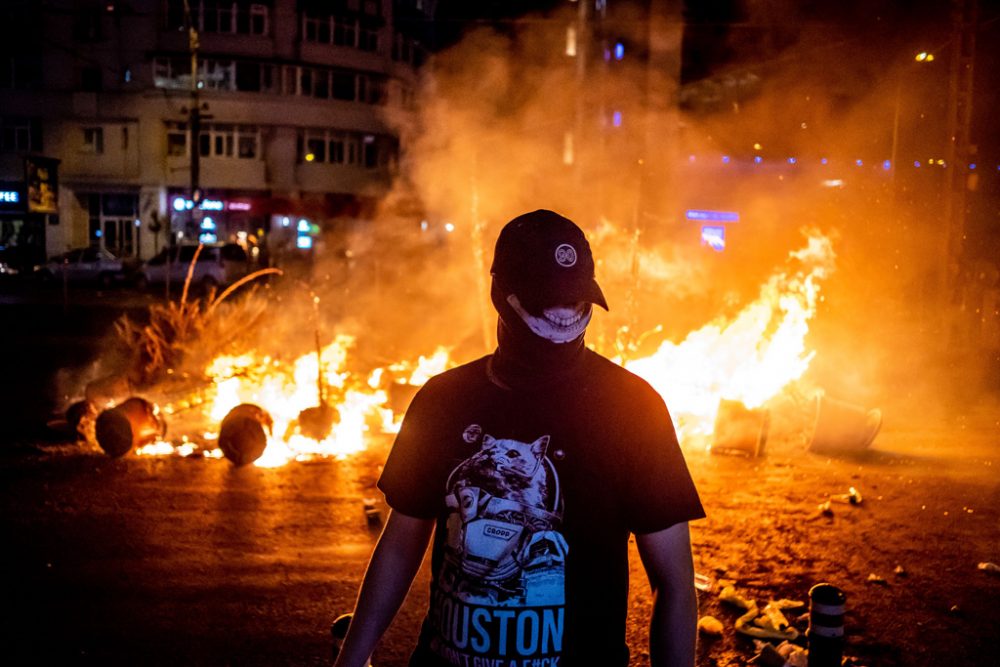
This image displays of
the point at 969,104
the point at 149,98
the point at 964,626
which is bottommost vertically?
the point at 964,626

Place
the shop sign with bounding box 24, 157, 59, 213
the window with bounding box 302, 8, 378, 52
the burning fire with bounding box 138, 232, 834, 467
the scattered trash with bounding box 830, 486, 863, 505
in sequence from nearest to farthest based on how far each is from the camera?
the scattered trash with bounding box 830, 486, 863, 505, the burning fire with bounding box 138, 232, 834, 467, the shop sign with bounding box 24, 157, 59, 213, the window with bounding box 302, 8, 378, 52

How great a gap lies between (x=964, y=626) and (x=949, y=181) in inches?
319

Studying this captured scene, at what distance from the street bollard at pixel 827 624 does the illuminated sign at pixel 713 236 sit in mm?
17867

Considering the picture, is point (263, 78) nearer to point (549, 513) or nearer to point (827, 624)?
point (827, 624)

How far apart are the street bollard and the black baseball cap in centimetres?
211

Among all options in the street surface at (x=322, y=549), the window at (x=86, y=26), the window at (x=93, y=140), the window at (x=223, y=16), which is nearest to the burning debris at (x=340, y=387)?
the street surface at (x=322, y=549)

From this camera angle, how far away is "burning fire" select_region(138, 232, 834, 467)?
8.55 m

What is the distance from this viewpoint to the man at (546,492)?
5.38ft

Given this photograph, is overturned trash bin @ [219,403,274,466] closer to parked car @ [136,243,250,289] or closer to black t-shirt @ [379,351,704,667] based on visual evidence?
black t-shirt @ [379,351,704,667]

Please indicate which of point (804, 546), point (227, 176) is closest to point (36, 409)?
point (804, 546)

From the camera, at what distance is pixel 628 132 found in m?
14.3

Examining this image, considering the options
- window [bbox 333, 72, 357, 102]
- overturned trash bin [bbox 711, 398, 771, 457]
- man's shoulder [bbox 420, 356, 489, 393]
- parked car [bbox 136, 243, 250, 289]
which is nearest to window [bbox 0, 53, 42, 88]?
window [bbox 333, 72, 357, 102]

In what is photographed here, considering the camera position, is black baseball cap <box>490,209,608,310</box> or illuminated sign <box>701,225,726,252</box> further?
illuminated sign <box>701,225,726,252</box>

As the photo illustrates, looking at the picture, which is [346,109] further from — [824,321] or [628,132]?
[824,321]
